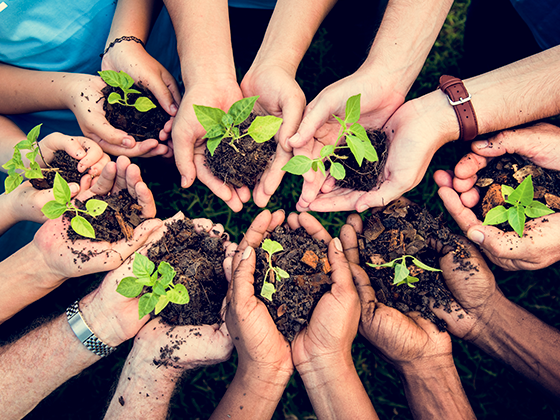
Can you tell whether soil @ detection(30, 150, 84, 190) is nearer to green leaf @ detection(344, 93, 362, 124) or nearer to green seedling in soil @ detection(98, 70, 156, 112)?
green seedling in soil @ detection(98, 70, 156, 112)

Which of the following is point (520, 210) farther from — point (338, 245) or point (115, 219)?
point (115, 219)

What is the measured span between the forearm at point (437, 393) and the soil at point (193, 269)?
5.50 feet

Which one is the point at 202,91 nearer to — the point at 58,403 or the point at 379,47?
the point at 379,47

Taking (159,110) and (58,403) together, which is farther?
(58,403)

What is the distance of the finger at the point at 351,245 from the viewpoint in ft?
9.02

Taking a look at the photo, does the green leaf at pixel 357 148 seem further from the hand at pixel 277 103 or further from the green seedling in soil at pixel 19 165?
the green seedling in soil at pixel 19 165

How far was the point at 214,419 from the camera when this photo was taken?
237 centimetres

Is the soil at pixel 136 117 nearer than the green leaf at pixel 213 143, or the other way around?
the green leaf at pixel 213 143

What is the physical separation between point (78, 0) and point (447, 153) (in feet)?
12.5

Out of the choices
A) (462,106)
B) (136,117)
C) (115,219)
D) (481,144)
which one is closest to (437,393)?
(481,144)

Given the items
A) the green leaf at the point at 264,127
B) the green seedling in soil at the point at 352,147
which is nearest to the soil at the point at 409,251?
the green seedling in soil at the point at 352,147

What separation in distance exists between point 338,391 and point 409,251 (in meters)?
1.20

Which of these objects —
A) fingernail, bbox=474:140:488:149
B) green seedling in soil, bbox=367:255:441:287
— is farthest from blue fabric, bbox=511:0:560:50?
green seedling in soil, bbox=367:255:441:287

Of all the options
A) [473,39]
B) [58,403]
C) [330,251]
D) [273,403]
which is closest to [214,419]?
[273,403]
